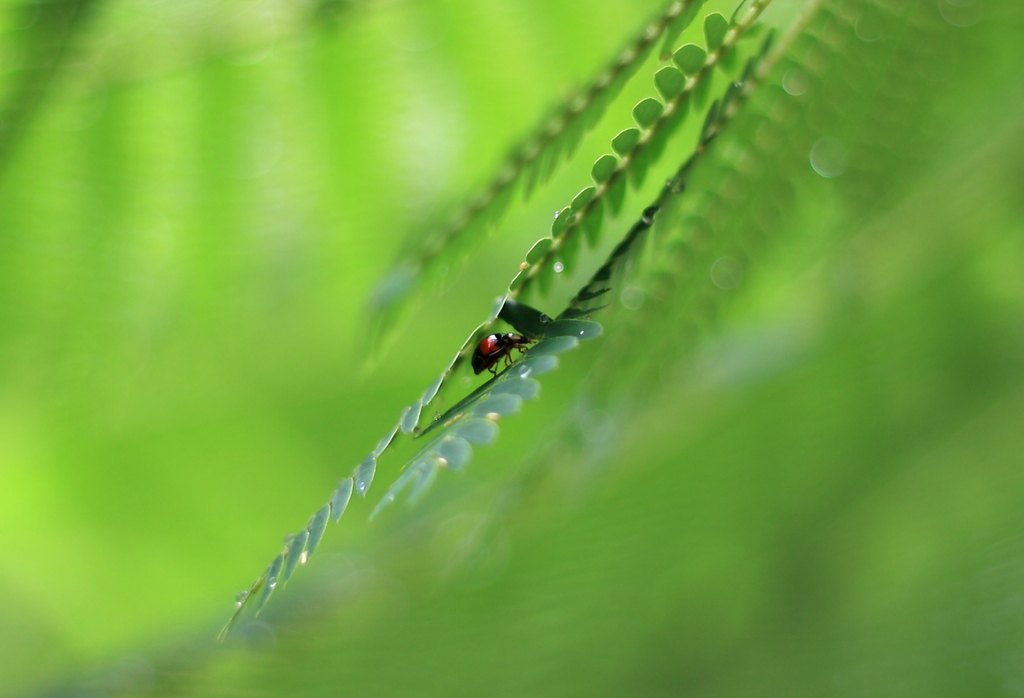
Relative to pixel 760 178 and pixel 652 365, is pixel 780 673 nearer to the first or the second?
pixel 652 365

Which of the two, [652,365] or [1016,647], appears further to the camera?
[1016,647]

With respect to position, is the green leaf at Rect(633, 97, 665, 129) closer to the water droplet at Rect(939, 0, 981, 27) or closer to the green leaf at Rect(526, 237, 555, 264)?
the green leaf at Rect(526, 237, 555, 264)

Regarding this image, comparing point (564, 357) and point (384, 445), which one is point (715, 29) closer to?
point (384, 445)

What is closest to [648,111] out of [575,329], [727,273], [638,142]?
[638,142]

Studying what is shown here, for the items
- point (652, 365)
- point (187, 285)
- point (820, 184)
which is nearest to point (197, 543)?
point (187, 285)

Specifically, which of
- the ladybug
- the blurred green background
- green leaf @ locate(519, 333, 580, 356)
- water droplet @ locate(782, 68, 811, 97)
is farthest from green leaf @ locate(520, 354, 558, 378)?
the blurred green background

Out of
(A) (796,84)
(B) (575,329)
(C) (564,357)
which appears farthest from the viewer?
(C) (564,357)

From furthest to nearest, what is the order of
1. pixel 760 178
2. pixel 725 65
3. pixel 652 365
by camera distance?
pixel 652 365
pixel 760 178
pixel 725 65
